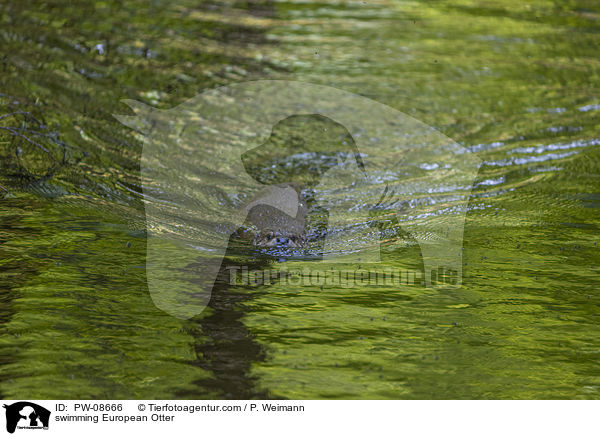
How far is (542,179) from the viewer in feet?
10.9

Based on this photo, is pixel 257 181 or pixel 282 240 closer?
pixel 282 240

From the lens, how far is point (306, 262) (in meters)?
2.56

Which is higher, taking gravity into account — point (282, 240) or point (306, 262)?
point (282, 240)

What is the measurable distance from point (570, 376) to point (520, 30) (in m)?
3.78

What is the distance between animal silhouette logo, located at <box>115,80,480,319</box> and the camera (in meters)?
2.55
